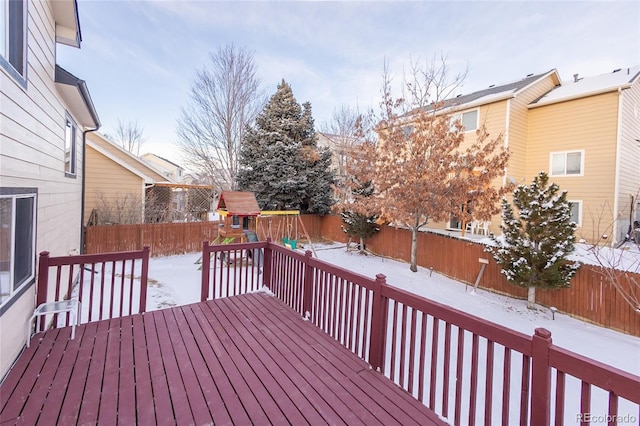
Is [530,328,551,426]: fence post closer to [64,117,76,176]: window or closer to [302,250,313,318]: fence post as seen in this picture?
[302,250,313,318]: fence post

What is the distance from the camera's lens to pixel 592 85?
38.0 feet

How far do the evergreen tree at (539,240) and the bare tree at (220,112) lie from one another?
13.3 meters

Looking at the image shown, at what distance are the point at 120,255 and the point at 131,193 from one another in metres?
8.37

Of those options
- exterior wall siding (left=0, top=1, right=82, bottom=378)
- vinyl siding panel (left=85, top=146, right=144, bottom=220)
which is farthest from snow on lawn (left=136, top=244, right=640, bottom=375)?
vinyl siding panel (left=85, top=146, right=144, bottom=220)

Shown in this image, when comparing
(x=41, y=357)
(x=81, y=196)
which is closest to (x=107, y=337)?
(x=41, y=357)

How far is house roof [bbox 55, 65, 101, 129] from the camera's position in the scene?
445cm

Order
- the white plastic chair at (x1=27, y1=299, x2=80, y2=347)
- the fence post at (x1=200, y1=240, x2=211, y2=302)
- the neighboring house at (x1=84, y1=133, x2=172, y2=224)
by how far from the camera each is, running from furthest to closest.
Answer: the neighboring house at (x1=84, y1=133, x2=172, y2=224) < the fence post at (x1=200, y1=240, x2=211, y2=302) < the white plastic chair at (x1=27, y1=299, x2=80, y2=347)

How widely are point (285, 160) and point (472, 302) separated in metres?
10.6

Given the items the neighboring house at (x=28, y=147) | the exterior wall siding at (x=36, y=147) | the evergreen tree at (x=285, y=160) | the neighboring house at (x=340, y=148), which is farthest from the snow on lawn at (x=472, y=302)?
the neighboring house at (x=340, y=148)

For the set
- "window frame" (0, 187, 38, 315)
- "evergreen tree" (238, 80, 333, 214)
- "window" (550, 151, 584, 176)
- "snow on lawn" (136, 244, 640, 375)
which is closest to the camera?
"window frame" (0, 187, 38, 315)

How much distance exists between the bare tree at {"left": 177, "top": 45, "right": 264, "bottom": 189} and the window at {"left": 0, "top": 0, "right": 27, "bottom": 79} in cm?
1297

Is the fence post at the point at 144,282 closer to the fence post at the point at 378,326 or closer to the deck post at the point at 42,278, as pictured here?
the deck post at the point at 42,278

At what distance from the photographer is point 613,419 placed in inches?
53.4

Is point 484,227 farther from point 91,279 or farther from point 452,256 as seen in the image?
point 91,279
